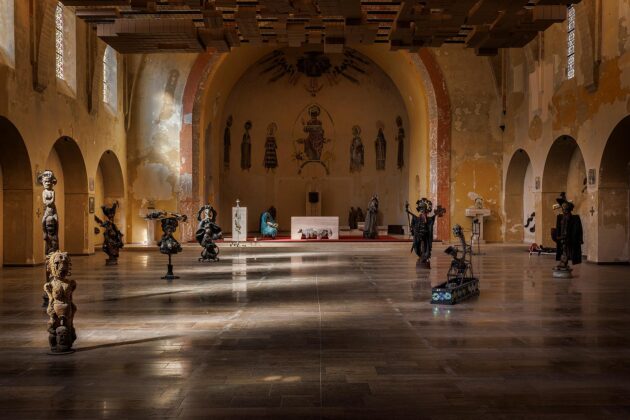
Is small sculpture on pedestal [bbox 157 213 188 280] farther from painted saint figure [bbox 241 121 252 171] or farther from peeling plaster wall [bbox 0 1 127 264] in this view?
painted saint figure [bbox 241 121 252 171]

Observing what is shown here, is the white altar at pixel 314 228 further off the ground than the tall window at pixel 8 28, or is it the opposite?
the tall window at pixel 8 28

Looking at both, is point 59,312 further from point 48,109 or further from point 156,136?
point 156,136

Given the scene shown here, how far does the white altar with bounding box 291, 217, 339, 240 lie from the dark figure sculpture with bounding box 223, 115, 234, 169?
6.81 meters

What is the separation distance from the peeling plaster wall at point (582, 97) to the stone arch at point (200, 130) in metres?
2.33

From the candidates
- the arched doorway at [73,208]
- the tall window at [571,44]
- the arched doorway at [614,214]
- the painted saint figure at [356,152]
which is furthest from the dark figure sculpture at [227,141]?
the arched doorway at [614,214]

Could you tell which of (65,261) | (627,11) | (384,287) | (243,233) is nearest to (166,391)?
(65,261)

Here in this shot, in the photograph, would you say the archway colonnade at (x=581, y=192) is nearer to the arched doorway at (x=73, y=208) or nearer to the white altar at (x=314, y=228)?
the white altar at (x=314, y=228)

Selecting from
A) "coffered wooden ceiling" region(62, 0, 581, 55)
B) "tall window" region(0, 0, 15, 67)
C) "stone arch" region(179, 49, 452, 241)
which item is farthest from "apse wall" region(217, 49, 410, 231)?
"tall window" region(0, 0, 15, 67)

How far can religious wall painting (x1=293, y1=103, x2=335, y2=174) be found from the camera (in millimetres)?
29578

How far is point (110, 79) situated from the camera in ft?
66.8

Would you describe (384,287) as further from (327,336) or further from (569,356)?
(569,356)

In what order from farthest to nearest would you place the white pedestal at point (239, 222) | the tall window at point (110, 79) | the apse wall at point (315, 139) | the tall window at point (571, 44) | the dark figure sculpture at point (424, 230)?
1. the apse wall at point (315, 139)
2. the white pedestal at point (239, 222)
3. the tall window at point (110, 79)
4. the tall window at point (571, 44)
5. the dark figure sculpture at point (424, 230)

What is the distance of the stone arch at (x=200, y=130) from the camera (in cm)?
2162

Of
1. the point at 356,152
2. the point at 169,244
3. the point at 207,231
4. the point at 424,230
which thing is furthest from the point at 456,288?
the point at 356,152
